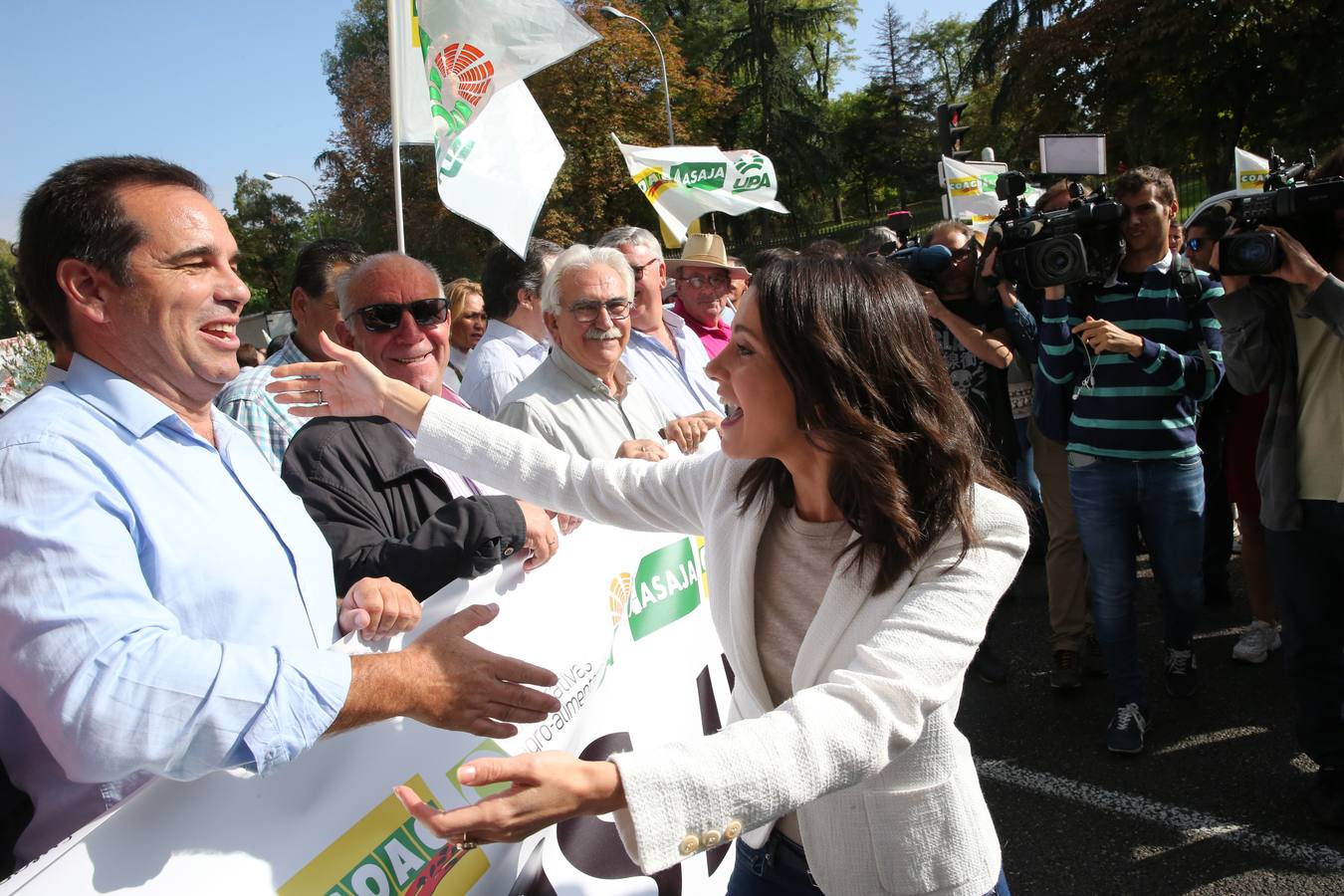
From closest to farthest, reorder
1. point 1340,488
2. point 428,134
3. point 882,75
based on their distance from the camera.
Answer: point 1340,488, point 428,134, point 882,75

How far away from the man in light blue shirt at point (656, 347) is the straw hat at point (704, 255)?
30.9 inches

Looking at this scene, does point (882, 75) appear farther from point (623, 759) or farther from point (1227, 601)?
point (623, 759)

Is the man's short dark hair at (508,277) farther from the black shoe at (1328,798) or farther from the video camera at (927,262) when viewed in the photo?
the black shoe at (1328,798)

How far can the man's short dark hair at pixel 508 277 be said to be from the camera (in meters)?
5.52

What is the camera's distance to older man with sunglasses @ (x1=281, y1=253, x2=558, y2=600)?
2205mm

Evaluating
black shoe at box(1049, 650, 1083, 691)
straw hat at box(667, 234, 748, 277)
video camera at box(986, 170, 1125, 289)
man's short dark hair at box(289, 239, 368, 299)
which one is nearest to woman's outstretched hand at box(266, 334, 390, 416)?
man's short dark hair at box(289, 239, 368, 299)

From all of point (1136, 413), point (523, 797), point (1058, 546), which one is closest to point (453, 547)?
point (523, 797)

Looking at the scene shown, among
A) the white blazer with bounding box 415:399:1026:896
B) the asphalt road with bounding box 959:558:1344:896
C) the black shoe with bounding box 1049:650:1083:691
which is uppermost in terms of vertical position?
the white blazer with bounding box 415:399:1026:896

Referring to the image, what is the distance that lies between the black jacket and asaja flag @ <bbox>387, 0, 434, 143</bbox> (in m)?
2.65

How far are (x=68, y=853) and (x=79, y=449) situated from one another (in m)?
0.58

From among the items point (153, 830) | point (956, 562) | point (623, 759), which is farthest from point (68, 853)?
point (956, 562)

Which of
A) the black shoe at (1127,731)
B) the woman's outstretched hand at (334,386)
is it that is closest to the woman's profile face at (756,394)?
the woman's outstretched hand at (334,386)

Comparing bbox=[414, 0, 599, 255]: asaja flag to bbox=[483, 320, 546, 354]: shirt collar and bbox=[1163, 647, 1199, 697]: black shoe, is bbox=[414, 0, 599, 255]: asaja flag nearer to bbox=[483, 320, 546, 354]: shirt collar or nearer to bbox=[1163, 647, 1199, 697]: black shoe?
bbox=[483, 320, 546, 354]: shirt collar

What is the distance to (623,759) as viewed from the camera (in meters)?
1.25
